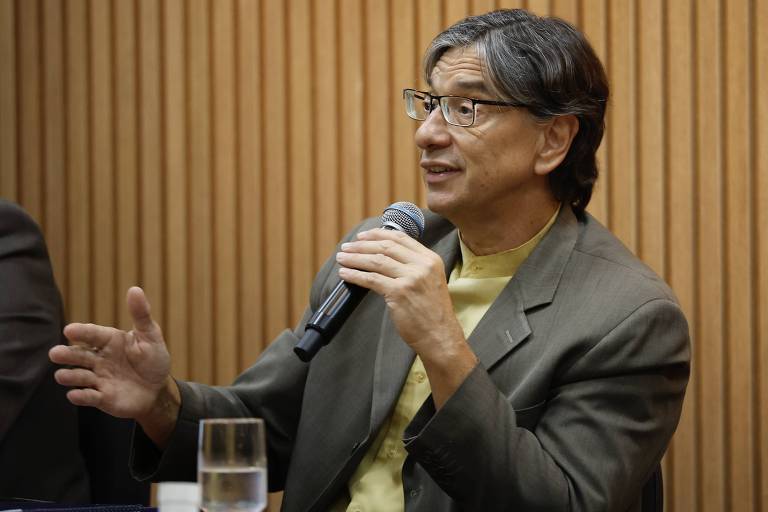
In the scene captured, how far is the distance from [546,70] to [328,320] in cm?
71

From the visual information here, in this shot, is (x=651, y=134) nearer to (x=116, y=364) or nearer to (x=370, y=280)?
(x=370, y=280)

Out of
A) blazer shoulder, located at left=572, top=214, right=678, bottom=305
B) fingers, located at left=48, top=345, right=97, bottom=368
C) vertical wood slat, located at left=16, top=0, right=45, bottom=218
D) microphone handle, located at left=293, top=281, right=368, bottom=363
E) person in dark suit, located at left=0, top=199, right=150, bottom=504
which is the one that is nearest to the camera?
microphone handle, located at left=293, top=281, right=368, bottom=363

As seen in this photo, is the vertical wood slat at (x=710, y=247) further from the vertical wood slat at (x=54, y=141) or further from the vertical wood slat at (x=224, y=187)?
the vertical wood slat at (x=54, y=141)

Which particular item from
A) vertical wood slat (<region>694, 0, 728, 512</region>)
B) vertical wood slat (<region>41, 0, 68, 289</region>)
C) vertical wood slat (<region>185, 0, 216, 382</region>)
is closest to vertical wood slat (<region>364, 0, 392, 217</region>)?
vertical wood slat (<region>185, 0, 216, 382</region>)

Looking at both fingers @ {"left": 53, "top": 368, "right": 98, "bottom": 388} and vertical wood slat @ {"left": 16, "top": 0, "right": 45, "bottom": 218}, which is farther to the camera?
vertical wood slat @ {"left": 16, "top": 0, "right": 45, "bottom": 218}

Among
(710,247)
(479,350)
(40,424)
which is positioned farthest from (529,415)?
(710,247)

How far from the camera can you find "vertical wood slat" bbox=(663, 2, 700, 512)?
124 inches

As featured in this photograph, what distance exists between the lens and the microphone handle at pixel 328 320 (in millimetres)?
1718

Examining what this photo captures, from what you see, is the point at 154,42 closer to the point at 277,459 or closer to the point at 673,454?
the point at 277,459

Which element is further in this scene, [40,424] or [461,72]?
[40,424]

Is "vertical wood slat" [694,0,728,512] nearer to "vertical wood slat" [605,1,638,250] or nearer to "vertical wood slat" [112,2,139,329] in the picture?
"vertical wood slat" [605,1,638,250]

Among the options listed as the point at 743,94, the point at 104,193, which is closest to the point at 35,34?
the point at 104,193

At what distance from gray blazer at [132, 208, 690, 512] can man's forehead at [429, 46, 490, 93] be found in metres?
0.32

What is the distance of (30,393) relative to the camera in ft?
7.91
